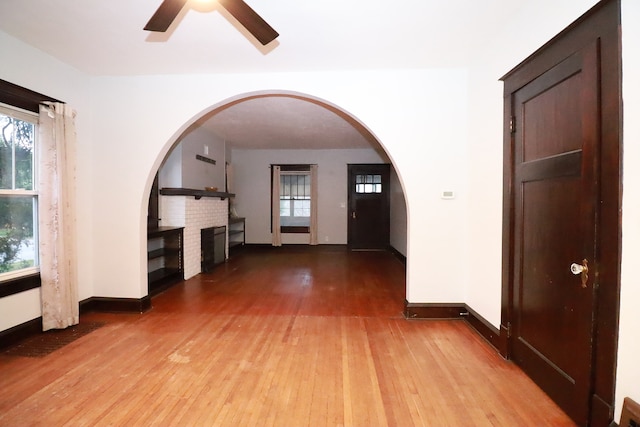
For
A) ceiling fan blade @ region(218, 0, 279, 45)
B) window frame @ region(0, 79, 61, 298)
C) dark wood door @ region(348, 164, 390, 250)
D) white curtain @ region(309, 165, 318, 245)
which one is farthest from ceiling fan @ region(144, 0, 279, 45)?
dark wood door @ region(348, 164, 390, 250)

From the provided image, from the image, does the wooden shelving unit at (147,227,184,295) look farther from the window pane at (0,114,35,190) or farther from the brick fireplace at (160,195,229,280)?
the window pane at (0,114,35,190)

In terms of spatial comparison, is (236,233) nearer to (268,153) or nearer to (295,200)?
(295,200)

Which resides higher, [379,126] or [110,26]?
[110,26]

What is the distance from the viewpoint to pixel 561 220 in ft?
6.14

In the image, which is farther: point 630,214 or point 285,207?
point 285,207

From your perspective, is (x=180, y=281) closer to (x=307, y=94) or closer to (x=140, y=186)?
(x=140, y=186)

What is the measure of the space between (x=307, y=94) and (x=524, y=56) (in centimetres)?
199

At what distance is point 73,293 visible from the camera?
3025 millimetres

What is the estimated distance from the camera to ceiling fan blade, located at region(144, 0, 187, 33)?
1.70m

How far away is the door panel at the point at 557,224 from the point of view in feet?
5.41

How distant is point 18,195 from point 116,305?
1.46 m

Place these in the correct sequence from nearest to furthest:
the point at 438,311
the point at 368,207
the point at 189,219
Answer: the point at 438,311 → the point at 189,219 → the point at 368,207

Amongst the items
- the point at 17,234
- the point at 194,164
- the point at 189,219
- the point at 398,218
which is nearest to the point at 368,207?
the point at 398,218

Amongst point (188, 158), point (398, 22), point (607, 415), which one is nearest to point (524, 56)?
point (398, 22)
